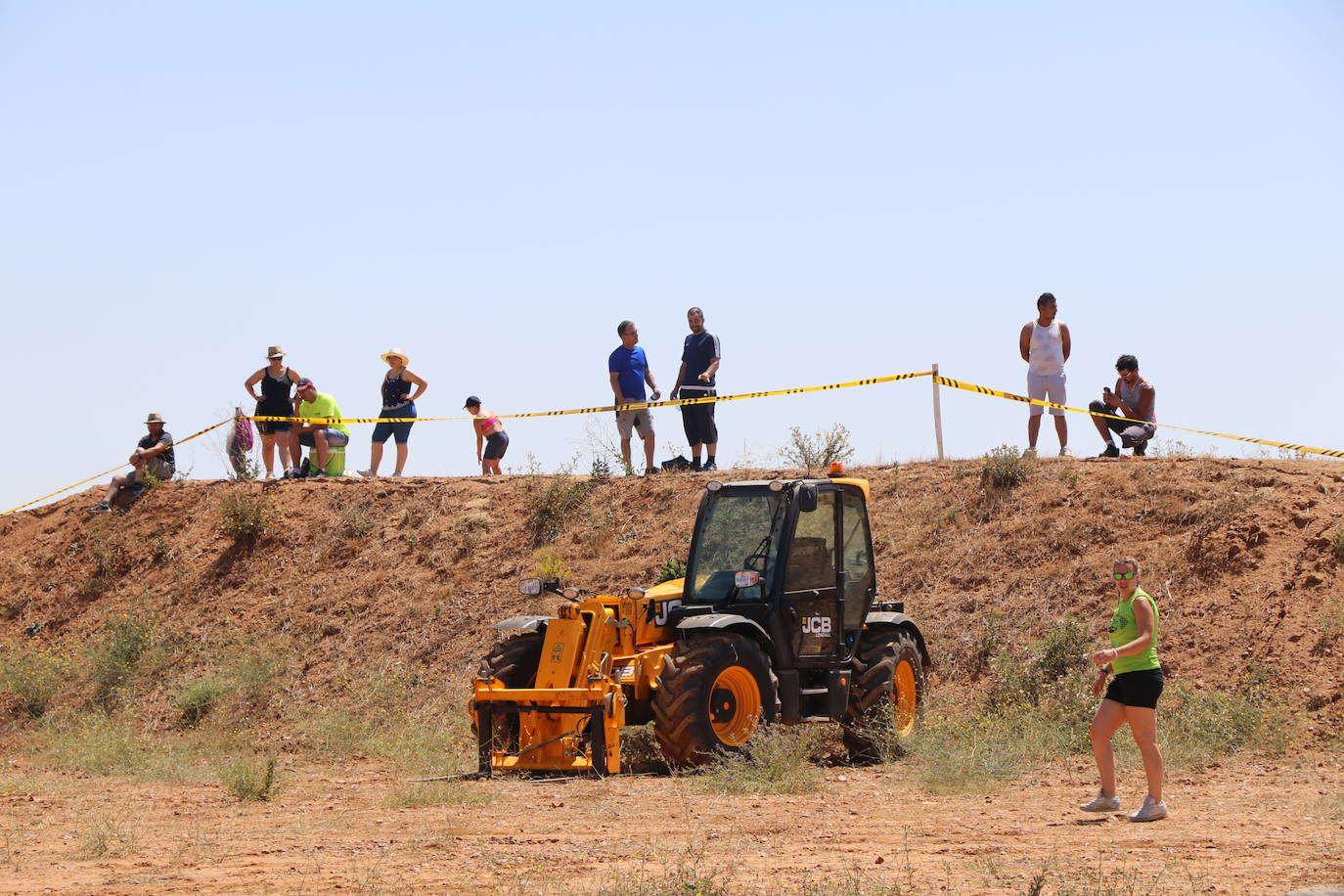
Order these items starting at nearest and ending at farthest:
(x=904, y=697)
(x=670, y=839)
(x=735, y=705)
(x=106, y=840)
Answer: (x=670, y=839)
(x=106, y=840)
(x=735, y=705)
(x=904, y=697)

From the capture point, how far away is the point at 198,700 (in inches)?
693

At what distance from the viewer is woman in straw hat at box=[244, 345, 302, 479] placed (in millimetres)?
20047

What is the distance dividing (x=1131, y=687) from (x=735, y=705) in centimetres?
340

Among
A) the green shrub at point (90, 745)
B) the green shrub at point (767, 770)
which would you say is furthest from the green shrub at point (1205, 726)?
the green shrub at point (90, 745)

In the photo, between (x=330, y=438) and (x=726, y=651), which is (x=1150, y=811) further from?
(x=330, y=438)

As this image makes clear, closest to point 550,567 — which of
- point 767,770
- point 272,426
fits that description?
point 272,426

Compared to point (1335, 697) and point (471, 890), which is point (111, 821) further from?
point (1335, 697)

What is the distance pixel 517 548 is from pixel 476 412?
7.20 feet

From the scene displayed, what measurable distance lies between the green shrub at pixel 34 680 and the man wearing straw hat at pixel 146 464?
325 cm

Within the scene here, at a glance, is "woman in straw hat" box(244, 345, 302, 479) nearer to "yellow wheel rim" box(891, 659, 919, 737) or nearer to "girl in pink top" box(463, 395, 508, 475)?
"girl in pink top" box(463, 395, 508, 475)

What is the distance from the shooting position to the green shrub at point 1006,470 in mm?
17703

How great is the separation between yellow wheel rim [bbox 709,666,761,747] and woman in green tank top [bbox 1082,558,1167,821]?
302 cm

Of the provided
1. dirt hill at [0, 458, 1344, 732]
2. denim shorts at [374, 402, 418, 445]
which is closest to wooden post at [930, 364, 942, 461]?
dirt hill at [0, 458, 1344, 732]

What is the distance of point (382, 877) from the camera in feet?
25.1
